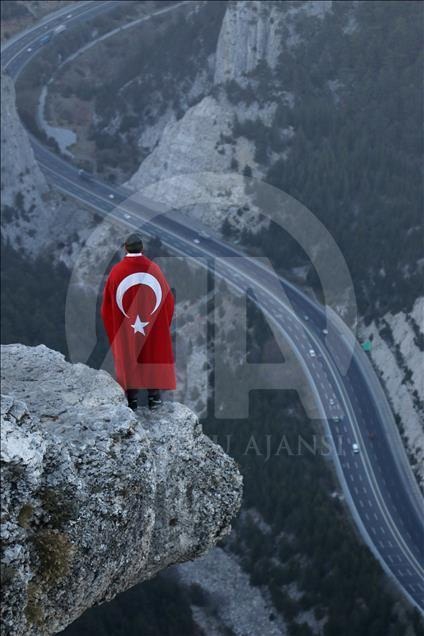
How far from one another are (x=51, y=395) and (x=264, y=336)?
190 feet

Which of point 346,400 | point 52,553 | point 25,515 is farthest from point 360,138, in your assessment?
point 25,515

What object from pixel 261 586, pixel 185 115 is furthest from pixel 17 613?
pixel 185 115

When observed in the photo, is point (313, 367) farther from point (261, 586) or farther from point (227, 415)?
point (261, 586)

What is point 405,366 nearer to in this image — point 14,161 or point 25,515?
point 14,161

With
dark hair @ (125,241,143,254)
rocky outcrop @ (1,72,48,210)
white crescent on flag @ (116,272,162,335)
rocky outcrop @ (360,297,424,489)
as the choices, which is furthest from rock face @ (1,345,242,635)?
rocky outcrop @ (1,72,48,210)

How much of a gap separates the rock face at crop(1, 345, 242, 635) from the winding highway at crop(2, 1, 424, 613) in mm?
39894

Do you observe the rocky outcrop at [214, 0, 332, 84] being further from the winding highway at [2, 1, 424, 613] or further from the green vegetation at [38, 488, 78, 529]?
the green vegetation at [38, 488, 78, 529]

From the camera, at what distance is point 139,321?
59.3 ft

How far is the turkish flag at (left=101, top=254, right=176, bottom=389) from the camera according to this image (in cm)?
1773

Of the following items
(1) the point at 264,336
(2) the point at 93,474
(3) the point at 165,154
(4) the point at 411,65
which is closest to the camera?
(2) the point at 93,474

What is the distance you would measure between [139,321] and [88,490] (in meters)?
4.25

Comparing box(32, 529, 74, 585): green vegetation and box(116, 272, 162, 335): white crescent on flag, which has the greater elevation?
box(116, 272, 162, 335): white crescent on flag

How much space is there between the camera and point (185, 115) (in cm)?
9762

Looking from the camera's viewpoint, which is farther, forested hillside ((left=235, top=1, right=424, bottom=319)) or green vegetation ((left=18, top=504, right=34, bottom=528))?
forested hillside ((left=235, top=1, right=424, bottom=319))
